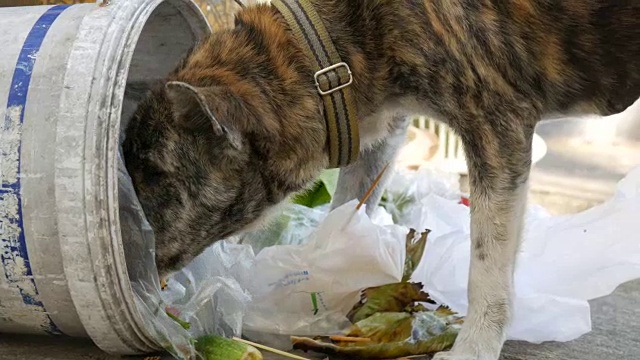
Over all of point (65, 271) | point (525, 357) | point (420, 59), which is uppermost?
point (420, 59)

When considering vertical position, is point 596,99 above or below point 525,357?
above

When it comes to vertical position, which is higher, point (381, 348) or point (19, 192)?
point (19, 192)

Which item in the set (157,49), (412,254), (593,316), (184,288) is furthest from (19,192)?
(593,316)

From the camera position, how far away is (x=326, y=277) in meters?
1.93

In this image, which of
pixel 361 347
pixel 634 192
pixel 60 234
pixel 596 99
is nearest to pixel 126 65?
pixel 60 234

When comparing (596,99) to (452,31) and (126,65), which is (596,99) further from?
(126,65)

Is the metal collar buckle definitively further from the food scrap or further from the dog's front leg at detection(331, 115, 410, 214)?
the dog's front leg at detection(331, 115, 410, 214)

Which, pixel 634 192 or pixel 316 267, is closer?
pixel 316 267

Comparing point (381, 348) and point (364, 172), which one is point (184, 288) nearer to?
point (381, 348)

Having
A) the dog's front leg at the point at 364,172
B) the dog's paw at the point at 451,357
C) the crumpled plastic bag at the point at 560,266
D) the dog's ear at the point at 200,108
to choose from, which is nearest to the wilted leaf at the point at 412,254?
the crumpled plastic bag at the point at 560,266

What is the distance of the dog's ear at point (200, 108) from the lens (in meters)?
1.44

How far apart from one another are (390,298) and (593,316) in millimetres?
679

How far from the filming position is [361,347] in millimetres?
1765

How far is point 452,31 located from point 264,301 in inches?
33.4
